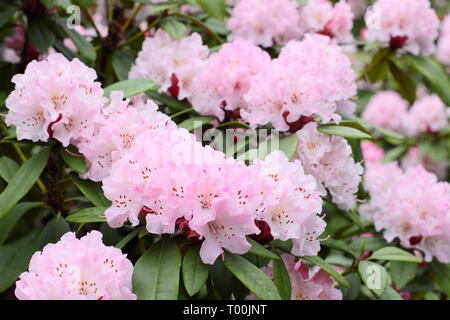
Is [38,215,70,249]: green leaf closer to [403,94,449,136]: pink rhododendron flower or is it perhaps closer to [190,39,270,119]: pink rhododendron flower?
[190,39,270,119]: pink rhododendron flower

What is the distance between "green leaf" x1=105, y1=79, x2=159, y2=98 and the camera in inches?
62.2

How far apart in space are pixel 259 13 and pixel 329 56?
38 centimetres

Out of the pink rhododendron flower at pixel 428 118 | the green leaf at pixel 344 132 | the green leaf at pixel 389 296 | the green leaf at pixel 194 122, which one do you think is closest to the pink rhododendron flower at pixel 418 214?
the green leaf at pixel 389 296

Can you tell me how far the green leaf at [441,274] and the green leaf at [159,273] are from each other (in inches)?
35.1

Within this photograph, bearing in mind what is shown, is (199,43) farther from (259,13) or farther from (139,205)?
(139,205)

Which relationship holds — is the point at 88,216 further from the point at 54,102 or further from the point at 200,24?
the point at 200,24

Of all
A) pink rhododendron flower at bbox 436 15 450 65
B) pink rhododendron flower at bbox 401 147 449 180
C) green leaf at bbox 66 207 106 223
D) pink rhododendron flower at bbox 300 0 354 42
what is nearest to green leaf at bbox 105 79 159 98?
green leaf at bbox 66 207 106 223

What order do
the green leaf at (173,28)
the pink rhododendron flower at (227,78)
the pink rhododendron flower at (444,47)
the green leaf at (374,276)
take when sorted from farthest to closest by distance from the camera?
the pink rhododendron flower at (444,47) < the green leaf at (173,28) < the pink rhododendron flower at (227,78) < the green leaf at (374,276)

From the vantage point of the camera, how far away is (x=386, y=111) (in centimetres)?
369

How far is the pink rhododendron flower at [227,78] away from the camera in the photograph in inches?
66.3

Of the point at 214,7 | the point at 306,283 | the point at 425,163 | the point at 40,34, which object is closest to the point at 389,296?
the point at 306,283

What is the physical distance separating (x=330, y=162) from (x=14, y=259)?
29.6 inches

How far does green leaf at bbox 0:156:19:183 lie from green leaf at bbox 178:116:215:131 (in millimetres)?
386

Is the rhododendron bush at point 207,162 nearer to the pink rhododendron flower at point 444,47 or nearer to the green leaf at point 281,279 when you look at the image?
the green leaf at point 281,279
